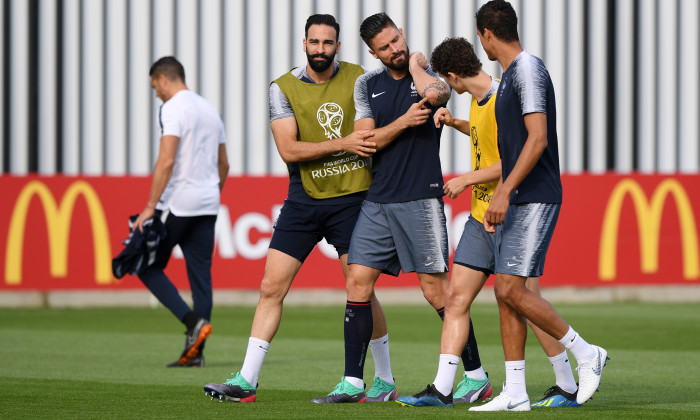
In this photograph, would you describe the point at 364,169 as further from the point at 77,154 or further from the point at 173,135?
the point at 77,154

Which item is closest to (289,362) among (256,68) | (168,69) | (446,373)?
(168,69)

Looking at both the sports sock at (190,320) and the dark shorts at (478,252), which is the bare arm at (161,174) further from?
the dark shorts at (478,252)

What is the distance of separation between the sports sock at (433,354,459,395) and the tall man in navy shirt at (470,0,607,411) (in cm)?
26

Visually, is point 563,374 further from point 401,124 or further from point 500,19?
point 500,19

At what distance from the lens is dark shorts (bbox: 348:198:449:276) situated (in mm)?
6805

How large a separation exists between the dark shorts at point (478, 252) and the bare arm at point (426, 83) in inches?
27.3

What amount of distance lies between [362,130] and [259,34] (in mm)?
12257

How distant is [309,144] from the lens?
6.94 meters

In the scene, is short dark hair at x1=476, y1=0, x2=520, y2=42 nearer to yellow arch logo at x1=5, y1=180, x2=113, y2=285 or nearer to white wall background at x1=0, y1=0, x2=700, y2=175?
yellow arch logo at x1=5, y1=180, x2=113, y2=285

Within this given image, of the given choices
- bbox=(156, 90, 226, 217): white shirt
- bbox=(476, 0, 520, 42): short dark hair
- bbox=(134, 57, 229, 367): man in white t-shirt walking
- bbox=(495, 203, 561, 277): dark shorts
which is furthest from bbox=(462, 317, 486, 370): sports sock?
bbox=(156, 90, 226, 217): white shirt

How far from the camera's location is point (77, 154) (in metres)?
18.6

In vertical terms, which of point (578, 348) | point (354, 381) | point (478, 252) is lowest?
point (354, 381)

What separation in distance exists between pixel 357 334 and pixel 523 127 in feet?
4.95

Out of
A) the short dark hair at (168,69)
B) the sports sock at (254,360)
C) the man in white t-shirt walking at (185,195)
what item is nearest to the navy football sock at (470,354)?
the sports sock at (254,360)
